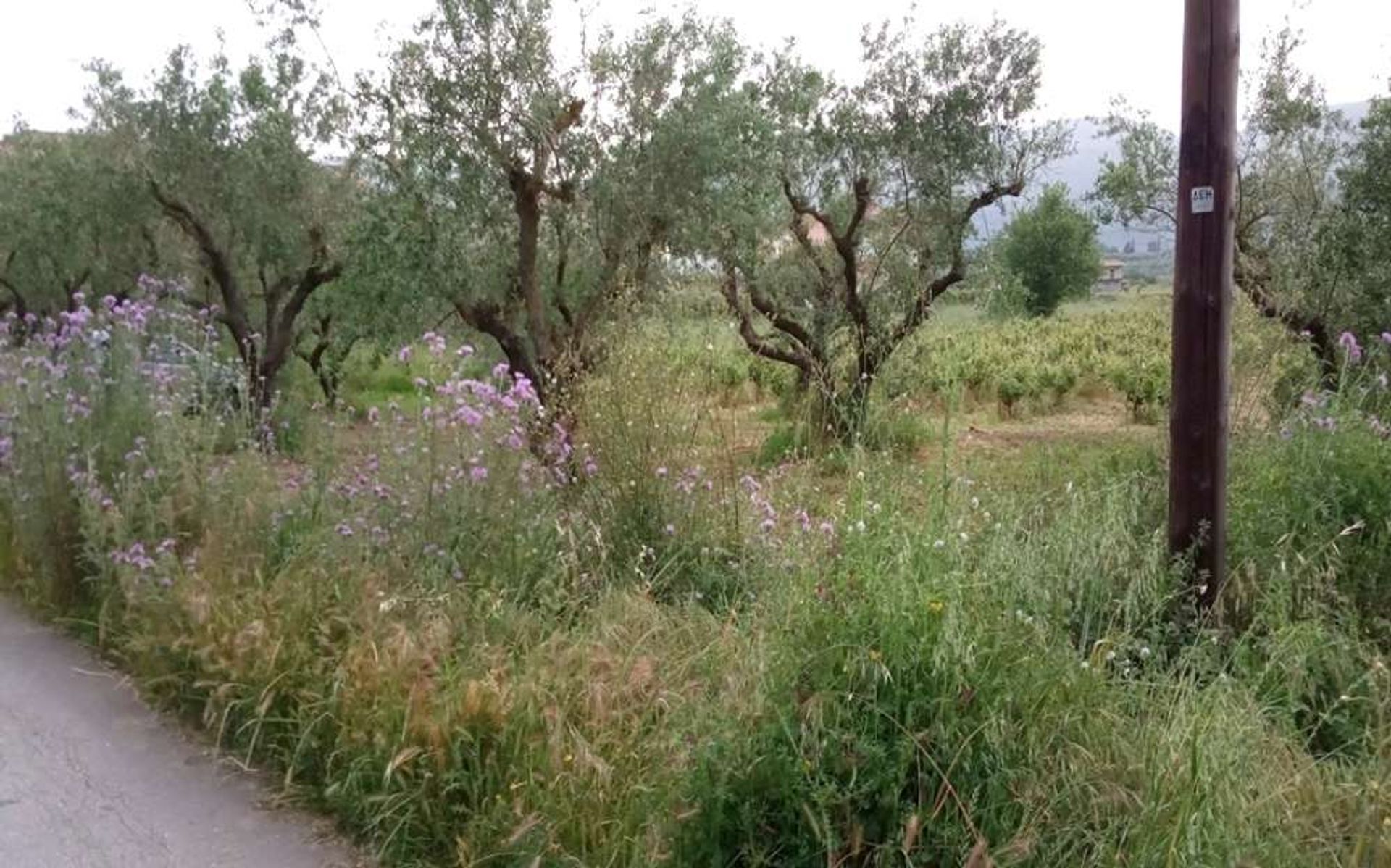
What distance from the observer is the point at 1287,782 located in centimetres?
332

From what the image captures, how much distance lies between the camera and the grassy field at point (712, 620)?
3035mm

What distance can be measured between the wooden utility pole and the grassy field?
21cm

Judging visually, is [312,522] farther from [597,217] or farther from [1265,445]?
[597,217]

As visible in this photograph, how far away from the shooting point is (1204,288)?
4.38 m

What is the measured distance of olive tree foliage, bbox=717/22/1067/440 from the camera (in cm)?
1334

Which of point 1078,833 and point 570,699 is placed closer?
point 1078,833

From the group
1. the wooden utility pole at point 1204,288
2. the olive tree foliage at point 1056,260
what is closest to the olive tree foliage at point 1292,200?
the wooden utility pole at point 1204,288

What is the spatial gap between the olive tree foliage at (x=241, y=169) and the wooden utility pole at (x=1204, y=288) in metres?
11.5

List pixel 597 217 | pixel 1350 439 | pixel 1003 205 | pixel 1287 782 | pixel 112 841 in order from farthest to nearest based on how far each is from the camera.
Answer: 1. pixel 1003 205
2. pixel 597 217
3. pixel 1350 439
4. pixel 112 841
5. pixel 1287 782

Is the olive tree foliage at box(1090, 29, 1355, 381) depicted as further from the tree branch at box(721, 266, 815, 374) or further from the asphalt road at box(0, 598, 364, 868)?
the asphalt road at box(0, 598, 364, 868)

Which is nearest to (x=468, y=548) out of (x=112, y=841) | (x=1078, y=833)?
(x=112, y=841)

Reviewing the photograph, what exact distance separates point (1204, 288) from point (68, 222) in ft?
67.7

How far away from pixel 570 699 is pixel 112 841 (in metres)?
1.55

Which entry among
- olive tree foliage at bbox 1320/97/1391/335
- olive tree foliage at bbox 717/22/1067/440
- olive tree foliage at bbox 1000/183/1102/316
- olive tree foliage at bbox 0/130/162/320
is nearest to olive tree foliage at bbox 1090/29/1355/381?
olive tree foliage at bbox 1320/97/1391/335
